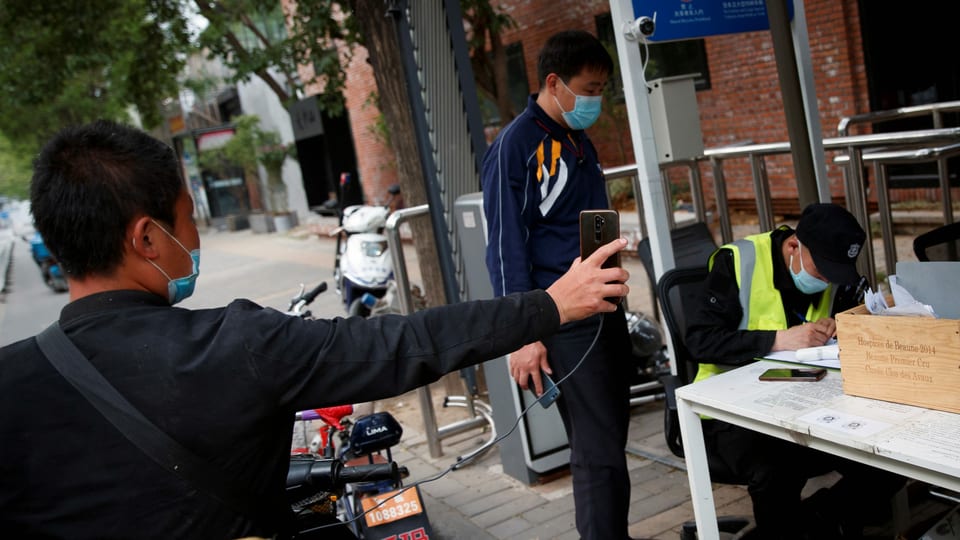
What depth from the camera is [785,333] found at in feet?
9.84

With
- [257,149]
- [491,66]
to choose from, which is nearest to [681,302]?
[491,66]

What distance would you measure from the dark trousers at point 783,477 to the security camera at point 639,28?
60.3 inches

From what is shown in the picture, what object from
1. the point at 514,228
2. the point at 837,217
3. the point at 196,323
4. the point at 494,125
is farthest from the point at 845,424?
the point at 494,125

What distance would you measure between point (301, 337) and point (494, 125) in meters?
13.2

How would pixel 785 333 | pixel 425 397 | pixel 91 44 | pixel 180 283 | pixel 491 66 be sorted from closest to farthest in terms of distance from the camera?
pixel 180 283, pixel 785 333, pixel 425 397, pixel 91 44, pixel 491 66

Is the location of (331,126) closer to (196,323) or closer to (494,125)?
(494,125)

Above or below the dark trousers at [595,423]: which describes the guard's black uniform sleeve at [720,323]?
above

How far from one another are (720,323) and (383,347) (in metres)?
1.85

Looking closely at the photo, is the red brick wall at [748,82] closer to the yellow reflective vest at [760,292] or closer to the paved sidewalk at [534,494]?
the paved sidewalk at [534,494]

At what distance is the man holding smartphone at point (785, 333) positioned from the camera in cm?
292

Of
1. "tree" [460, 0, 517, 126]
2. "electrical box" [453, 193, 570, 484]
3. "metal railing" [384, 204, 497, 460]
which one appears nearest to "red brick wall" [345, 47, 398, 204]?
"tree" [460, 0, 517, 126]

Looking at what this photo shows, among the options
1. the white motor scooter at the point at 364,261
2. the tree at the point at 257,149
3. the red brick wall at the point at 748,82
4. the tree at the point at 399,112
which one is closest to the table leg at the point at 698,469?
the tree at the point at 399,112

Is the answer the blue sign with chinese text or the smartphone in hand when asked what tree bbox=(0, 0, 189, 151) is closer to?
the blue sign with chinese text

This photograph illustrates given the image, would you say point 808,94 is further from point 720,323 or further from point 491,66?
point 491,66
